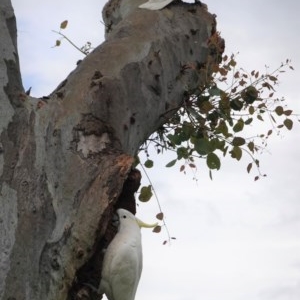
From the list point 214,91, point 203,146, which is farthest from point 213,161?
point 214,91

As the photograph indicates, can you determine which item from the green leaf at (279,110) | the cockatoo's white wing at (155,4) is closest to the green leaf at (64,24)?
the cockatoo's white wing at (155,4)

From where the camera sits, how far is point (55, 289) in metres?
2.03

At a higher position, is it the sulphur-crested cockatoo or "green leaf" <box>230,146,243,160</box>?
"green leaf" <box>230,146,243,160</box>

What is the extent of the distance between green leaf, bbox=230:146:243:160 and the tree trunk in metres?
0.90

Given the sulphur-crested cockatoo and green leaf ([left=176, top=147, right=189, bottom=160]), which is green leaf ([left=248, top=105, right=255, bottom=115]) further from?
the sulphur-crested cockatoo

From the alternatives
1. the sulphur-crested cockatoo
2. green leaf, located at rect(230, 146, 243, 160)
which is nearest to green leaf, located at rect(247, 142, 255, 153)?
green leaf, located at rect(230, 146, 243, 160)

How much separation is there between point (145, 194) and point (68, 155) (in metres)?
1.23

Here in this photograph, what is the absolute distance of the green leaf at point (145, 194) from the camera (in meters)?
3.43

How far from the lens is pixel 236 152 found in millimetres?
3693

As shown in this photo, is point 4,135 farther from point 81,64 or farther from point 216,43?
point 216,43

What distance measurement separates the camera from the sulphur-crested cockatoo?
89.6 inches

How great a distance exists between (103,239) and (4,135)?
19.5 inches

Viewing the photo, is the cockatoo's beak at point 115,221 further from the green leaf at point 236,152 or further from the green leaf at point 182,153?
the green leaf at point 182,153

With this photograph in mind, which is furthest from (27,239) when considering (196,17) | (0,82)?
(196,17)
